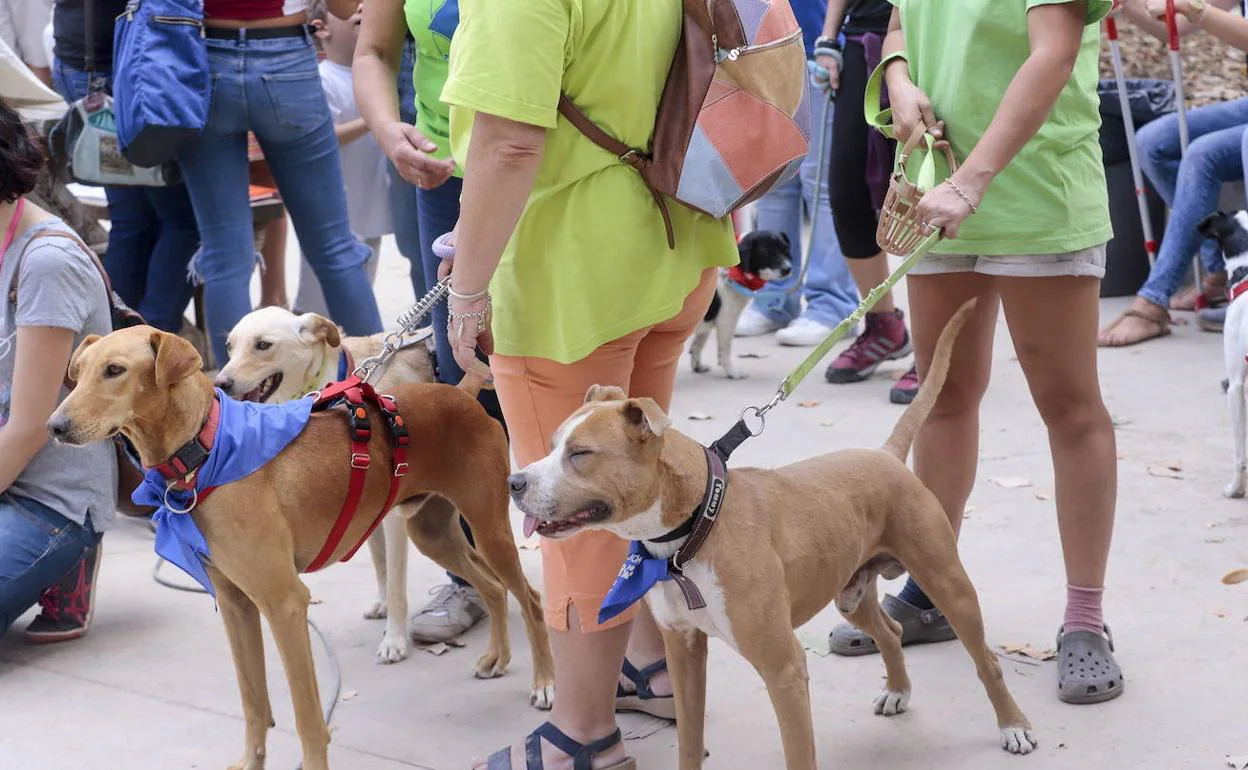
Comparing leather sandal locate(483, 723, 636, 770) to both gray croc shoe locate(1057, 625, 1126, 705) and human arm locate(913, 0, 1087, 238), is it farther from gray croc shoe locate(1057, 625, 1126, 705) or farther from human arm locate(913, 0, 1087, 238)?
human arm locate(913, 0, 1087, 238)

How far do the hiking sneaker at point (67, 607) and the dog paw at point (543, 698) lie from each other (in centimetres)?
146

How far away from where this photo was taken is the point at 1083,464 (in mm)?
3424

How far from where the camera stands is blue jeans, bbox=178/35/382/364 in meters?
5.09

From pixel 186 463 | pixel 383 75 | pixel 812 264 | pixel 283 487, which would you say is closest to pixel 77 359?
pixel 186 463

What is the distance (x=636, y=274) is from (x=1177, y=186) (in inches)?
207

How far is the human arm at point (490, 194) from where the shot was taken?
254 cm

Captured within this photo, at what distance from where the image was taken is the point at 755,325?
7.93m

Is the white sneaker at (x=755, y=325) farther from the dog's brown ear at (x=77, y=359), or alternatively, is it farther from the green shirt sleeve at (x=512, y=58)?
the green shirt sleeve at (x=512, y=58)

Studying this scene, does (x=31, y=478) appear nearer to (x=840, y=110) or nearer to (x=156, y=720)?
(x=156, y=720)

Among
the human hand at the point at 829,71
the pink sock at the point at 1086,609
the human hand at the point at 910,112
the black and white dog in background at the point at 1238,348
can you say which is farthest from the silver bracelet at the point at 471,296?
the human hand at the point at 829,71

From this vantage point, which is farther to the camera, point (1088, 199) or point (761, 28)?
point (1088, 199)

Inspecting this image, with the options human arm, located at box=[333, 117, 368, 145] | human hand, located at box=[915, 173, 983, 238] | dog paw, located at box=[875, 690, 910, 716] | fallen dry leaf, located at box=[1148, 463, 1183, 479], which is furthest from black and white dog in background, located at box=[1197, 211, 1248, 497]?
human arm, located at box=[333, 117, 368, 145]

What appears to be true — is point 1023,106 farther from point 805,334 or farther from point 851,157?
point 805,334

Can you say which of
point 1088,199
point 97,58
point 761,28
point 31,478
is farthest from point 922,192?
point 97,58
